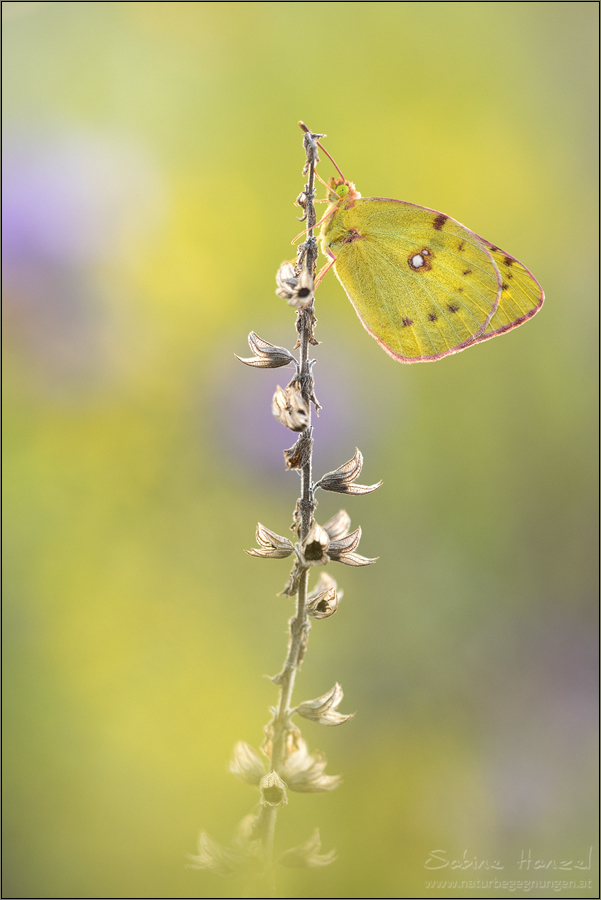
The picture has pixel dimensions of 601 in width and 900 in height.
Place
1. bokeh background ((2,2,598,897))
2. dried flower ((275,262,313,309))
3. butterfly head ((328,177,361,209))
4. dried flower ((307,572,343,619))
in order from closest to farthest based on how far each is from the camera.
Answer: dried flower ((275,262,313,309)) → dried flower ((307,572,343,619)) → butterfly head ((328,177,361,209)) → bokeh background ((2,2,598,897))

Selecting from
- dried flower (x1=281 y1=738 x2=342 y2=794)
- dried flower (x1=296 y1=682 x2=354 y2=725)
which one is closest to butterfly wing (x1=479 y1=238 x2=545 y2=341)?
dried flower (x1=296 y1=682 x2=354 y2=725)

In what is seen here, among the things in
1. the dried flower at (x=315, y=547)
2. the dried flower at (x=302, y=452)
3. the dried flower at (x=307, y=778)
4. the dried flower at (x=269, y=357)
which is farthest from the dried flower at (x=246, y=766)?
the dried flower at (x=269, y=357)

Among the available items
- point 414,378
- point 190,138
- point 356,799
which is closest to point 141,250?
point 190,138

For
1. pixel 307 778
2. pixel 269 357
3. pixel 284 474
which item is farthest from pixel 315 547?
pixel 284 474

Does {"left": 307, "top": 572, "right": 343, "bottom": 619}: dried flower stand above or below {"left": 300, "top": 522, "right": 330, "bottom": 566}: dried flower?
below

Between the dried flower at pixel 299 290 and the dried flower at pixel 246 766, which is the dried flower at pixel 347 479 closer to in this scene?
the dried flower at pixel 299 290

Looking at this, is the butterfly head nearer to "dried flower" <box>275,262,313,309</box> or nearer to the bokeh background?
"dried flower" <box>275,262,313,309</box>
